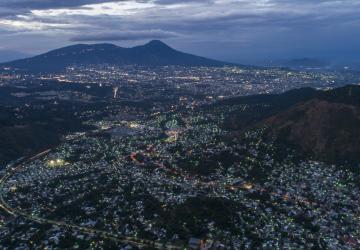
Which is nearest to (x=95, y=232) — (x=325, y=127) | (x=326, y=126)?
(x=325, y=127)

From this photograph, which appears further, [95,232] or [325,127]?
[325,127]

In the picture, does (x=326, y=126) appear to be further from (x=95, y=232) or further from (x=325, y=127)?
(x=95, y=232)

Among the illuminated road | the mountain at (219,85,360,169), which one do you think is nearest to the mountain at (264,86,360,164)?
the mountain at (219,85,360,169)

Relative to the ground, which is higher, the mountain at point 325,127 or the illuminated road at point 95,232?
the mountain at point 325,127

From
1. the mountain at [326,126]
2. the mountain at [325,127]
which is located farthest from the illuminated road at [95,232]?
the mountain at [326,126]

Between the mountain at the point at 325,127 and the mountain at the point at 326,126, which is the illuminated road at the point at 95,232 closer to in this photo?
the mountain at the point at 325,127

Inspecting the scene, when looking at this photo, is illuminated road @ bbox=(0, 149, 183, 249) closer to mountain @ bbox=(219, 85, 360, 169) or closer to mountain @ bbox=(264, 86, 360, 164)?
mountain @ bbox=(219, 85, 360, 169)

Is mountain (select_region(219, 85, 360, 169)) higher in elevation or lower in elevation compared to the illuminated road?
higher

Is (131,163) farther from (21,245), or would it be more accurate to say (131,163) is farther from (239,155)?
(21,245)
